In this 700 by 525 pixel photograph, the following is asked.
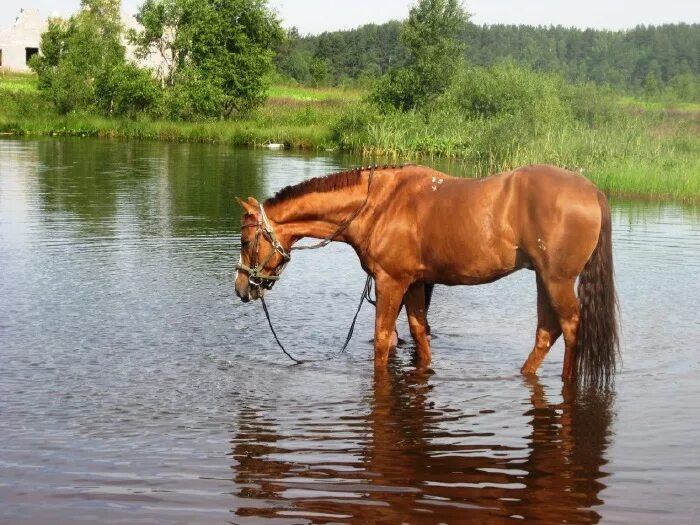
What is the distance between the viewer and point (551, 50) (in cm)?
15838

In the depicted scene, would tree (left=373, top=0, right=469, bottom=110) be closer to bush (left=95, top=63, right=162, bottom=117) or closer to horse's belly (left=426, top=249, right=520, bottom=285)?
bush (left=95, top=63, right=162, bottom=117)

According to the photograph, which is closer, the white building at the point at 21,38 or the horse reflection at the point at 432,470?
the horse reflection at the point at 432,470

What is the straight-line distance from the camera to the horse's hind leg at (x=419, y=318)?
859 centimetres

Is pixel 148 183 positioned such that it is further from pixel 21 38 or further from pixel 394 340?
pixel 21 38

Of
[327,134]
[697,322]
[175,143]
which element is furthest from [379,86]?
[697,322]

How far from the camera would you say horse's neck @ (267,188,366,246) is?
8.27 meters

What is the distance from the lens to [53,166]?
28016 mm

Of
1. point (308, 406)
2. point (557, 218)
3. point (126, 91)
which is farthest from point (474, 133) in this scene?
point (308, 406)

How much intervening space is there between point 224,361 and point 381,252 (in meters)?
1.61

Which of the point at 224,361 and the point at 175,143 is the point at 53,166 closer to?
the point at 175,143

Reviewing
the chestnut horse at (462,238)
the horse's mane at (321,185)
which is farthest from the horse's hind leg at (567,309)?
the horse's mane at (321,185)

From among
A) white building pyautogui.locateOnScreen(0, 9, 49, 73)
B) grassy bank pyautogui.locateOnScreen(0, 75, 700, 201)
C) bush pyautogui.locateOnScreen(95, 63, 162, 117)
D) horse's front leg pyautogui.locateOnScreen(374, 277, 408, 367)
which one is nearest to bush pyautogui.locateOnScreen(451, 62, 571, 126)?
grassy bank pyautogui.locateOnScreen(0, 75, 700, 201)

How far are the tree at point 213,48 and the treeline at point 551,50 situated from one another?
2001 inches

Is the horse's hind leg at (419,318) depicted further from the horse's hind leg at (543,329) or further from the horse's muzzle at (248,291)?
the horse's muzzle at (248,291)
